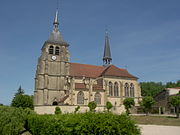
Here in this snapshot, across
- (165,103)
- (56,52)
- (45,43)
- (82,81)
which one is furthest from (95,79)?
(165,103)

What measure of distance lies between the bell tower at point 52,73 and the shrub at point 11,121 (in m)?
26.3

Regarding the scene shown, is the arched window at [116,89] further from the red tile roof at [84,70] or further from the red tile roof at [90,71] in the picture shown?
the red tile roof at [84,70]

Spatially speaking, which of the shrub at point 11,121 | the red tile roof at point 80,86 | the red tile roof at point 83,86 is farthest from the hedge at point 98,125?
the red tile roof at point 83,86

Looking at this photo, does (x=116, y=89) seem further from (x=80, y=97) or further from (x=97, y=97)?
(x=80, y=97)

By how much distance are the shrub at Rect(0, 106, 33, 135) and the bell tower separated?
26328 millimetres

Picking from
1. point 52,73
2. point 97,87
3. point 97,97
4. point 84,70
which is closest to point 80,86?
point 97,87

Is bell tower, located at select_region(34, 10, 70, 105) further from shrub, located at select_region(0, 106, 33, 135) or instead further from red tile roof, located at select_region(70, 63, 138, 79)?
shrub, located at select_region(0, 106, 33, 135)

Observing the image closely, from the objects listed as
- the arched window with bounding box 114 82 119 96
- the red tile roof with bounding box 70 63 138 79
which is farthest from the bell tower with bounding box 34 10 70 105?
the arched window with bounding box 114 82 119 96

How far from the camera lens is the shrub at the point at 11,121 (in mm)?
13773

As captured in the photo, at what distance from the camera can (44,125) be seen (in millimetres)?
10016

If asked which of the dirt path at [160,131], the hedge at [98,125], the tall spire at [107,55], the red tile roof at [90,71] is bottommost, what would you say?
the dirt path at [160,131]

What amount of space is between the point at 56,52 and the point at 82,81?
1022cm

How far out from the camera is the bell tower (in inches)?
1666

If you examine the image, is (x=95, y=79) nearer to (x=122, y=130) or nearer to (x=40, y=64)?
(x=40, y=64)
